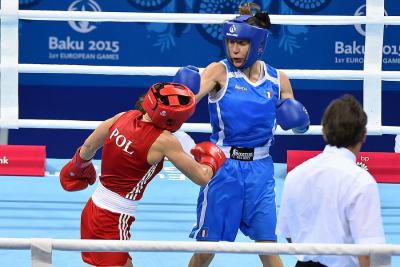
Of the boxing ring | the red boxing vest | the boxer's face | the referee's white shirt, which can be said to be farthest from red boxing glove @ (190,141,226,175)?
the boxing ring

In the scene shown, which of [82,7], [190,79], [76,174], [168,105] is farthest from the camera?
[82,7]

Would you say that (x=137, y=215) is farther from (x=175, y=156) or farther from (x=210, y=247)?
(x=210, y=247)

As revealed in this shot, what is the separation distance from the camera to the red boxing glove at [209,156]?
4.57 metres

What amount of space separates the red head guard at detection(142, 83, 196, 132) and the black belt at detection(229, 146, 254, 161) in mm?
738

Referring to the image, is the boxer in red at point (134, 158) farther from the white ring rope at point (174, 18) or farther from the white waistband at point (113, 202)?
the white ring rope at point (174, 18)

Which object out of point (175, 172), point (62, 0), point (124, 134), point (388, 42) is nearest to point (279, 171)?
point (175, 172)

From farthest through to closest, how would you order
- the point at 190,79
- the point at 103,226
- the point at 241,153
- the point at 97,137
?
1. the point at 241,153
2. the point at 190,79
3. the point at 97,137
4. the point at 103,226

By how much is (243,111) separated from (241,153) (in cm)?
21

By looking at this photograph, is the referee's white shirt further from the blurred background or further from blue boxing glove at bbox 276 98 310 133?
the blurred background

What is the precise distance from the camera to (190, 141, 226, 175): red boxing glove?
457cm

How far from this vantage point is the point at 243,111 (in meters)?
5.14

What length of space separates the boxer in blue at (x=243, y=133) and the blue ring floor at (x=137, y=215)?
2.29 feet

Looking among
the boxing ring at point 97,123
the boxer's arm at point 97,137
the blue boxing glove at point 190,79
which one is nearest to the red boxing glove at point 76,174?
the boxer's arm at point 97,137

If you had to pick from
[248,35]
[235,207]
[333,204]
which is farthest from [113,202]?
[333,204]
